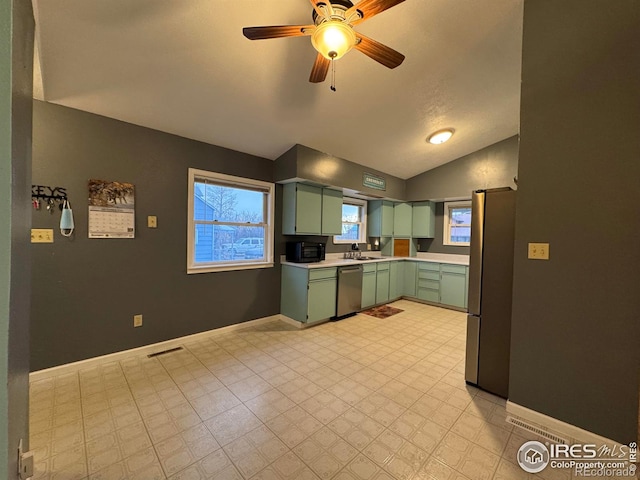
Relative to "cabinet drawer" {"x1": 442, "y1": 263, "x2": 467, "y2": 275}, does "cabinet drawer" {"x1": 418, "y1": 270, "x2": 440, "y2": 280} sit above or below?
below

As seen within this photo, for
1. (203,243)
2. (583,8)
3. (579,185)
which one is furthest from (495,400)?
(203,243)

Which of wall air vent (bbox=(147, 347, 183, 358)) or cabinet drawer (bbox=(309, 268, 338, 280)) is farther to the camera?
cabinet drawer (bbox=(309, 268, 338, 280))

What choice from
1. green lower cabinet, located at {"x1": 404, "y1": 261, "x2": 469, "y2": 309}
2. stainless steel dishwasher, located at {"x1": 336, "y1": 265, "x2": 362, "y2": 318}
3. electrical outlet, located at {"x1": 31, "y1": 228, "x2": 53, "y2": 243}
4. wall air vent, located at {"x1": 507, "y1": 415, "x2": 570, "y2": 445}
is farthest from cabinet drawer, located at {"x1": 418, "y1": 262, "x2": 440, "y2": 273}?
electrical outlet, located at {"x1": 31, "y1": 228, "x2": 53, "y2": 243}

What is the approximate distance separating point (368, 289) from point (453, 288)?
1.53 metres

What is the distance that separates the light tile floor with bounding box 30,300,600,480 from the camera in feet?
4.93

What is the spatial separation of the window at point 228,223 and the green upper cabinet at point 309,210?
25 centimetres

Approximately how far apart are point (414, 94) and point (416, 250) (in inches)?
138

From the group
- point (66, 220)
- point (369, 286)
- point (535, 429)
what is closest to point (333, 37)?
point (66, 220)

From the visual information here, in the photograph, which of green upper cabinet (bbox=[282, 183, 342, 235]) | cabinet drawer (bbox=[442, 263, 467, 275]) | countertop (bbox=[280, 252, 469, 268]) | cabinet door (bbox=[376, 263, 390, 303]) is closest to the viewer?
green upper cabinet (bbox=[282, 183, 342, 235])

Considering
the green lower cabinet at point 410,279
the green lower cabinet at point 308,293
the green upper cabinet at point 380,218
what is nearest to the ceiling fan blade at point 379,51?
the green lower cabinet at point 308,293

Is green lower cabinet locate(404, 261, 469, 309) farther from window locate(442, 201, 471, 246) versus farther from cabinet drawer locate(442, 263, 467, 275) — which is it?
window locate(442, 201, 471, 246)

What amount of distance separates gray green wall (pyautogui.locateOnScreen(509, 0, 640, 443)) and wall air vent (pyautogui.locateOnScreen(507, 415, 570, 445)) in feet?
0.40

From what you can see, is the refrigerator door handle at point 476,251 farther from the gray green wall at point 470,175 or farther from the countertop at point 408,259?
the gray green wall at point 470,175

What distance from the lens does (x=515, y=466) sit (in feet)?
5.05
